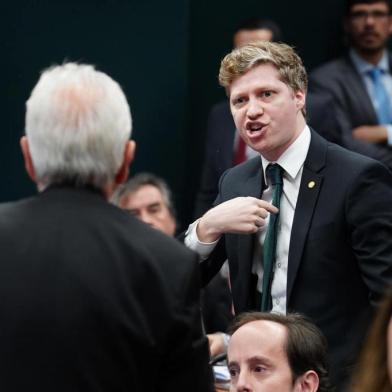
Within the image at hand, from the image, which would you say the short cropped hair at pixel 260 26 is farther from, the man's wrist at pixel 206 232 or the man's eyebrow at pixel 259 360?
the man's eyebrow at pixel 259 360

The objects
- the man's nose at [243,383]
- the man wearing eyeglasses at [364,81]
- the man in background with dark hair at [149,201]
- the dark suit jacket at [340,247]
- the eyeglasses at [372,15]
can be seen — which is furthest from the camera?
the eyeglasses at [372,15]

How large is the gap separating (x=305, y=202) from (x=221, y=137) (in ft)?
7.57

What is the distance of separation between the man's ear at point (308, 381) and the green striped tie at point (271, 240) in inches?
12.2

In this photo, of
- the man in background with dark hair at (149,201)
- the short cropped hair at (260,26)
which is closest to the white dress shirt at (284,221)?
the man in background with dark hair at (149,201)

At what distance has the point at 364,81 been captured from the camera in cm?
589

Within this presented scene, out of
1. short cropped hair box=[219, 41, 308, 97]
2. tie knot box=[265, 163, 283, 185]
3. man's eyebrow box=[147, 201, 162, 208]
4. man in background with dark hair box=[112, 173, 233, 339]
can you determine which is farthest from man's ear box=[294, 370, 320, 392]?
man's eyebrow box=[147, 201, 162, 208]

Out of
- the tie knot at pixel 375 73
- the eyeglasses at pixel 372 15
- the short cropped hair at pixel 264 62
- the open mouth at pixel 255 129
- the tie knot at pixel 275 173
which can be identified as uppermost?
the eyeglasses at pixel 372 15

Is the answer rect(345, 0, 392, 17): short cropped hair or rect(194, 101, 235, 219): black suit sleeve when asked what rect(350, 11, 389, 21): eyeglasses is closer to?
rect(345, 0, 392, 17): short cropped hair

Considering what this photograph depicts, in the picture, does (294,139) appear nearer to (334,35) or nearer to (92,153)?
(92,153)

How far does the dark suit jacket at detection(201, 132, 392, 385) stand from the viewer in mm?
3273

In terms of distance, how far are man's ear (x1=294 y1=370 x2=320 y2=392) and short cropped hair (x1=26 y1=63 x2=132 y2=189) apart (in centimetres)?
118

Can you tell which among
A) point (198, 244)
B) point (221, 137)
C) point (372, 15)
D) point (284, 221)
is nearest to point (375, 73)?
point (372, 15)

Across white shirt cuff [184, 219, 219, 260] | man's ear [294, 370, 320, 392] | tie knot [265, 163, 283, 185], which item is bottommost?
man's ear [294, 370, 320, 392]

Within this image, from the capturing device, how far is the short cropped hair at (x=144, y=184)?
5.44 meters
